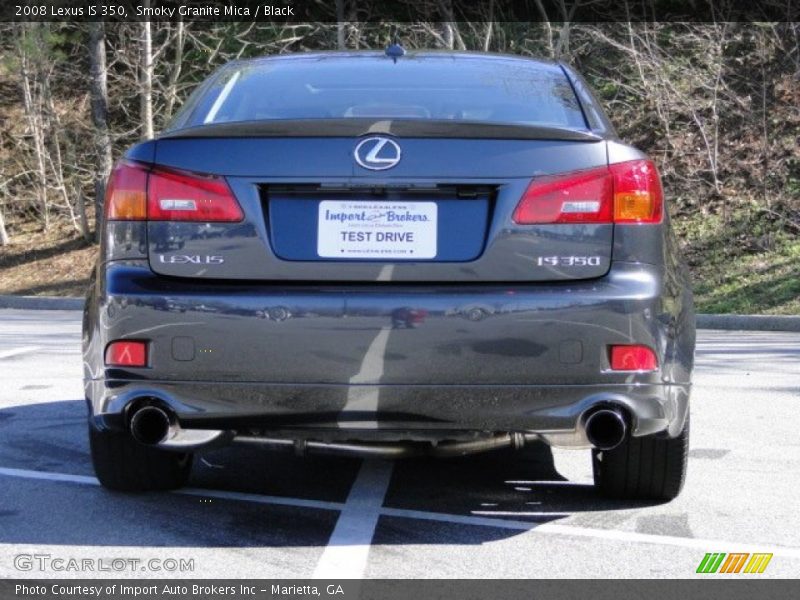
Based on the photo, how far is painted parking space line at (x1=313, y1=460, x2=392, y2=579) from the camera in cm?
416

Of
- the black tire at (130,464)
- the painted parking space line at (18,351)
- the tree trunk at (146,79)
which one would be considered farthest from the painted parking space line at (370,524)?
the tree trunk at (146,79)

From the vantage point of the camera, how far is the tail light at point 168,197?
4367 mm

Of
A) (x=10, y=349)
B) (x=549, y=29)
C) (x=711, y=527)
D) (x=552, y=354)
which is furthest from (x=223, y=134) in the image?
(x=549, y=29)

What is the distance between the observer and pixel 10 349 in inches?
456

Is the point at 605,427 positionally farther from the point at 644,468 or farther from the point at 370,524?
the point at 370,524

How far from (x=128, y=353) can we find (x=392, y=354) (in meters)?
0.85

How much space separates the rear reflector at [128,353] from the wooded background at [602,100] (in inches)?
461

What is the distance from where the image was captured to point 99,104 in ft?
87.2

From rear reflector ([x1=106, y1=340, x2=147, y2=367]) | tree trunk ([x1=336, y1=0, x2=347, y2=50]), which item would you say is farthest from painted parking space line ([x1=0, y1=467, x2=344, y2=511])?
tree trunk ([x1=336, y1=0, x2=347, y2=50])

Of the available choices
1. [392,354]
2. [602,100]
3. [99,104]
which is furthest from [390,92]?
[99,104]

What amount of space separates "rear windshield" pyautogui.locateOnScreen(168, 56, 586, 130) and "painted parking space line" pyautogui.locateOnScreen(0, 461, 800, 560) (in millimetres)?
1371

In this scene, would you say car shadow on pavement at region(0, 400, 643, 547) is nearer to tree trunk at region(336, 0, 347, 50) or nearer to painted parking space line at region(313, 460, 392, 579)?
painted parking space line at region(313, 460, 392, 579)

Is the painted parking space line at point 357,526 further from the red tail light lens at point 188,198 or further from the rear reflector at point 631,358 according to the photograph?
the red tail light lens at point 188,198

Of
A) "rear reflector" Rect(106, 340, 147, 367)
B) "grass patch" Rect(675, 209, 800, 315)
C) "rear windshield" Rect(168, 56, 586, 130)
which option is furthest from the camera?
"grass patch" Rect(675, 209, 800, 315)
